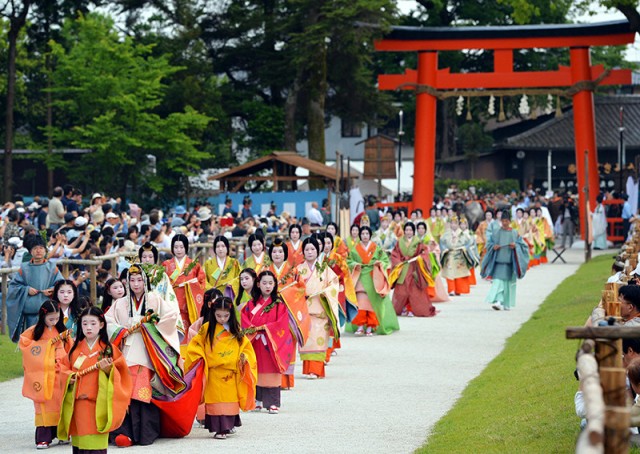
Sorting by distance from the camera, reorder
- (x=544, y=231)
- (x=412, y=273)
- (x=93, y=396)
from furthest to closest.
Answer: (x=544, y=231)
(x=412, y=273)
(x=93, y=396)

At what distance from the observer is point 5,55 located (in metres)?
40.8

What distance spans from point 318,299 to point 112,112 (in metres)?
20.9

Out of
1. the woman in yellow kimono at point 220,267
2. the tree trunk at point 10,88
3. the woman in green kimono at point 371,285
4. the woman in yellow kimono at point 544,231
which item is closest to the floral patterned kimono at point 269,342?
the woman in yellow kimono at point 220,267

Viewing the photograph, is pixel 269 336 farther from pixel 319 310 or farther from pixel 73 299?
pixel 319 310

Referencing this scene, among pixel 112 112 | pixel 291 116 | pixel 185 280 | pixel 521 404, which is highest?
pixel 291 116

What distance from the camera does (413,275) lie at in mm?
22578

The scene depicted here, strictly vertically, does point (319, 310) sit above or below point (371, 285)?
below

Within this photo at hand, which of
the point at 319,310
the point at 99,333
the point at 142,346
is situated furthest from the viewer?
the point at 319,310

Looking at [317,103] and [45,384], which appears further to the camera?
[317,103]

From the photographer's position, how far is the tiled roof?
58.2 metres

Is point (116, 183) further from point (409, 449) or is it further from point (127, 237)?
point (409, 449)

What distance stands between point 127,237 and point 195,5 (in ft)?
95.7

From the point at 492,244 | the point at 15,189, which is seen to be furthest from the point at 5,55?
the point at 492,244

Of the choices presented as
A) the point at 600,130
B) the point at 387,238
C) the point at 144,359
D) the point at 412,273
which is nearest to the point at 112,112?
the point at 387,238
